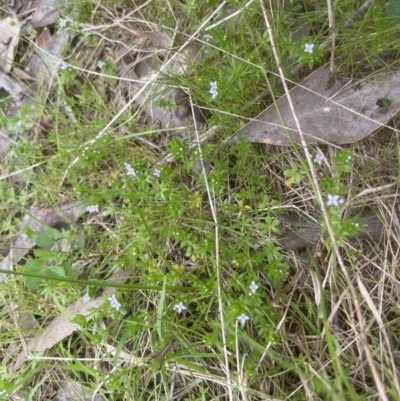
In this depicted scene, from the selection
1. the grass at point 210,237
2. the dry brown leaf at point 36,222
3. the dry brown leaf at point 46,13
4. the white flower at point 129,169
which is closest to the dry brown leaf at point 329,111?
the grass at point 210,237

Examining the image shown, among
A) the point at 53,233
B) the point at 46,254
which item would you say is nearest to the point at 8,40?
the point at 53,233

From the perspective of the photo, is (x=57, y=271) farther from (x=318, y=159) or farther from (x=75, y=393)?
(x=318, y=159)

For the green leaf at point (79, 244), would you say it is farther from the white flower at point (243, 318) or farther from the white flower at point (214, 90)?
the white flower at point (214, 90)

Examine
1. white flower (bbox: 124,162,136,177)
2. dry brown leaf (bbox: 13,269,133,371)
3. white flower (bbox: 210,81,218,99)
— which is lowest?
dry brown leaf (bbox: 13,269,133,371)

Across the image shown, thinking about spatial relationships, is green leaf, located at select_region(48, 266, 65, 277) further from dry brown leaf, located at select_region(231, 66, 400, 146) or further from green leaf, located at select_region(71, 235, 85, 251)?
dry brown leaf, located at select_region(231, 66, 400, 146)

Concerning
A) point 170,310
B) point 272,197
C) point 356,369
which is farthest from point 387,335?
point 170,310

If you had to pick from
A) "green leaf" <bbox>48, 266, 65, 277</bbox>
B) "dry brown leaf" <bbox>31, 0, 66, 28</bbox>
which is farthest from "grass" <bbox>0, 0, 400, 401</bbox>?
"dry brown leaf" <bbox>31, 0, 66, 28</bbox>

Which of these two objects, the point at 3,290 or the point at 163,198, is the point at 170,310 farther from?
the point at 3,290
